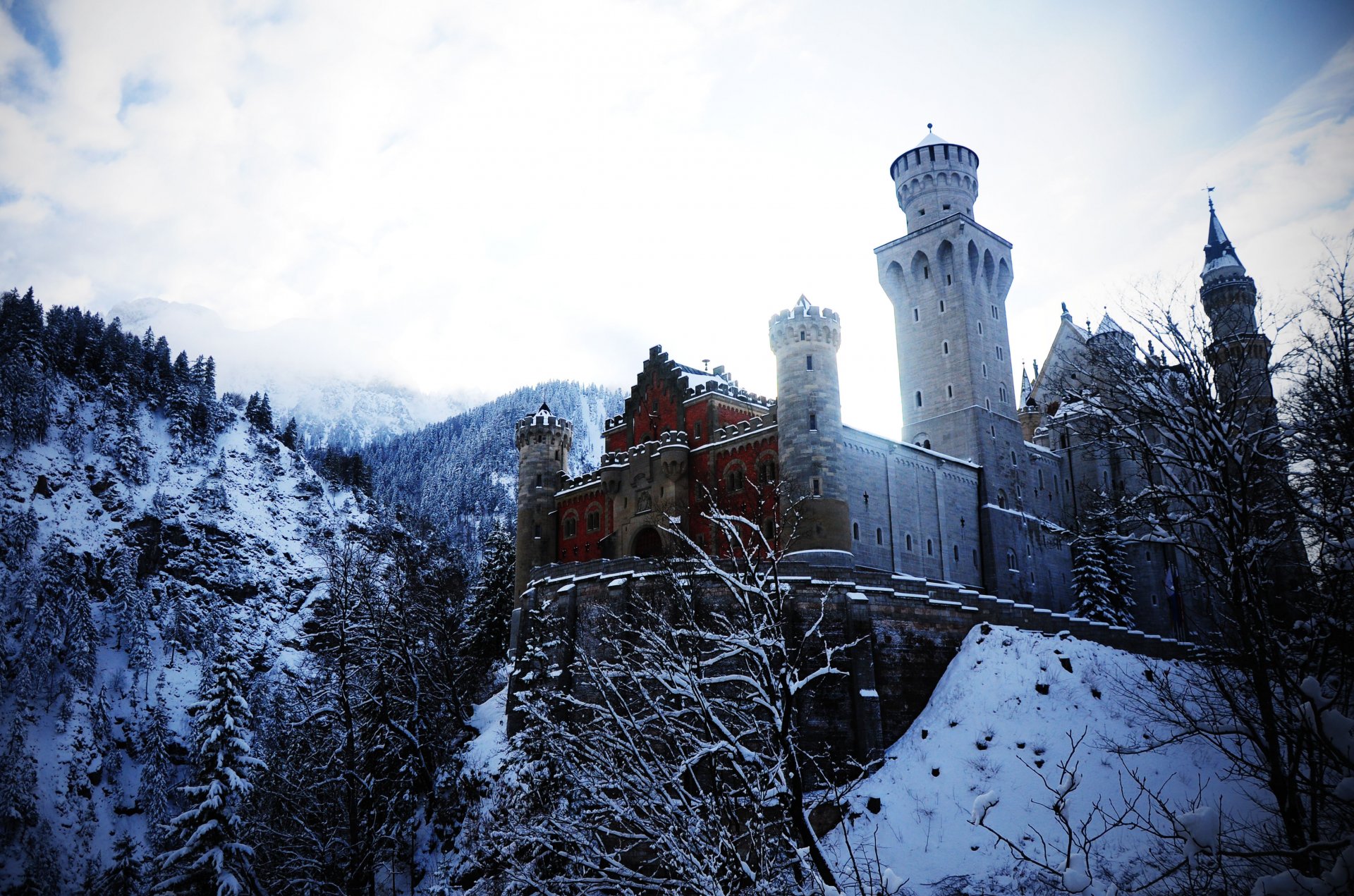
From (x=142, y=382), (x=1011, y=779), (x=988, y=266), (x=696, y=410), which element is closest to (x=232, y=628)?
(x=142, y=382)

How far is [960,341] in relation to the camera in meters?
49.9

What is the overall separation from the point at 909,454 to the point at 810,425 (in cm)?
744

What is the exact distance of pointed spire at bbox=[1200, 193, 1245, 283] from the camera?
55.8 meters

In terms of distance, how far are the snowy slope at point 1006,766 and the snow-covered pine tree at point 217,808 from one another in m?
17.3

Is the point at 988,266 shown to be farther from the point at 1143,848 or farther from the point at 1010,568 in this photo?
the point at 1143,848

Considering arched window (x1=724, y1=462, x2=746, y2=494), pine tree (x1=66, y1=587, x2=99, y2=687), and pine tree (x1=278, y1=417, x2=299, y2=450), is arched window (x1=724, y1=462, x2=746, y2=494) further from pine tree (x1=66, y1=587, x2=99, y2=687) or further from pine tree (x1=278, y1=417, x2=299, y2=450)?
pine tree (x1=278, y1=417, x2=299, y2=450)

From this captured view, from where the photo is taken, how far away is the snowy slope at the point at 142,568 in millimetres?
64500

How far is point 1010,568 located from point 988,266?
1739 centimetres

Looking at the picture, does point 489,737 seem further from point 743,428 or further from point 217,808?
point 743,428

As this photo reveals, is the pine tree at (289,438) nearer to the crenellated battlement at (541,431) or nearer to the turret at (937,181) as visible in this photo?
the crenellated battlement at (541,431)

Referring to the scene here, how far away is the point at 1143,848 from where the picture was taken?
67.5ft

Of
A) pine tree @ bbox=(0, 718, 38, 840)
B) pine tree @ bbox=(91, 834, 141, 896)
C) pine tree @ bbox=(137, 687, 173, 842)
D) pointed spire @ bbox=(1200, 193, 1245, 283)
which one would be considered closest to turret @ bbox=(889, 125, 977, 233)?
pointed spire @ bbox=(1200, 193, 1245, 283)

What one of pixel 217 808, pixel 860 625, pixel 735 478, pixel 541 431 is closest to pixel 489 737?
pixel 217 808

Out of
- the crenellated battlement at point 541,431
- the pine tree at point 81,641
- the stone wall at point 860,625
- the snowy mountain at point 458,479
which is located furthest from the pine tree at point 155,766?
the snowy mountain at point 458,479
